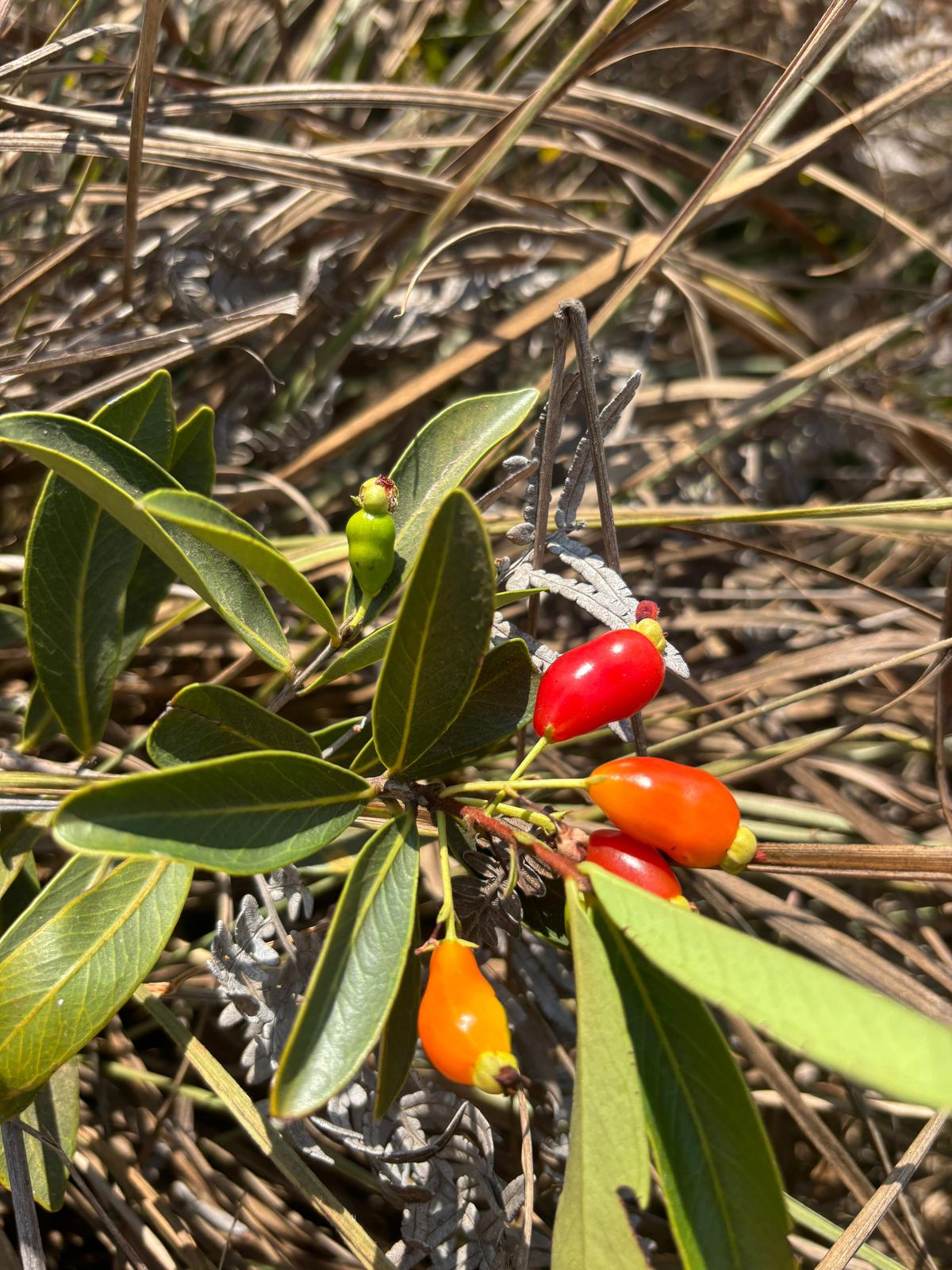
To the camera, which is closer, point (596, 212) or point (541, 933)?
point (541, 933)

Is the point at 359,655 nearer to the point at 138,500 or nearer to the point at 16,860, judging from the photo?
the point at 138,500

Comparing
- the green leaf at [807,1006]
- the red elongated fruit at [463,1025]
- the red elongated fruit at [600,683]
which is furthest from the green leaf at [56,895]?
the green leaf at [807,1006]

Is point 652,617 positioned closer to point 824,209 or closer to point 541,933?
point 541,933

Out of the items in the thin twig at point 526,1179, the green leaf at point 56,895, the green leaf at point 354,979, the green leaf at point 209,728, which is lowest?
the thin twig at point 526,1179

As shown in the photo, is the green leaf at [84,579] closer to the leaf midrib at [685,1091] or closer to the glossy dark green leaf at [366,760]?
the glossy dark green leaf at [366,760]

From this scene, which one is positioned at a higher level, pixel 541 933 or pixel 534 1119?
pixel 541 933

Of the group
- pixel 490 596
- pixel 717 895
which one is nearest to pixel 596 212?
pixel 717 895

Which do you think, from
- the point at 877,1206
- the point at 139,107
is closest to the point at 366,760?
the point at 877,1206
